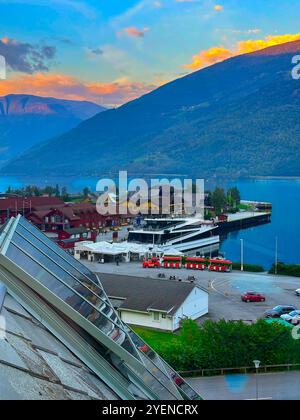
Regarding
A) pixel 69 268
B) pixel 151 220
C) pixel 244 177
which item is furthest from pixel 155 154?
pixel 69 268

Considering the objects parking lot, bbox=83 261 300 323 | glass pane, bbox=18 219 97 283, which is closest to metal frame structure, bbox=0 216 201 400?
glass pane, bbox=18 219 97 283

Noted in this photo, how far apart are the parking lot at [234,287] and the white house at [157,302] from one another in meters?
0.61

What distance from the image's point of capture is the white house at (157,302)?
Answer: 11.7m

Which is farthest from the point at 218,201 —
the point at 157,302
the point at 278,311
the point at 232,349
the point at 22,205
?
the point at 232,349

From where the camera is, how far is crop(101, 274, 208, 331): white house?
38.4ft

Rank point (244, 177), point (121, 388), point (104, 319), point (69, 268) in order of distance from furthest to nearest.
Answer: point (244, 177) < point (69, 268) < point (104, 319) < point (121, 388)

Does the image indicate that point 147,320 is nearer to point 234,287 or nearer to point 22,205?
point 234,287

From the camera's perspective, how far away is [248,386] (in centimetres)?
749

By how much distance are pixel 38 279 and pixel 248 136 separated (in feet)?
498

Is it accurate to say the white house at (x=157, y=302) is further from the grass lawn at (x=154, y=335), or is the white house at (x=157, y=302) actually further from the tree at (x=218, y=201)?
the tree at (x=218, y=201)

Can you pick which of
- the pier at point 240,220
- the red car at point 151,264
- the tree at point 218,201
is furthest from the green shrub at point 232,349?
the tree at point 218,201

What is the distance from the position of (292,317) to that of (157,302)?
3.19m
